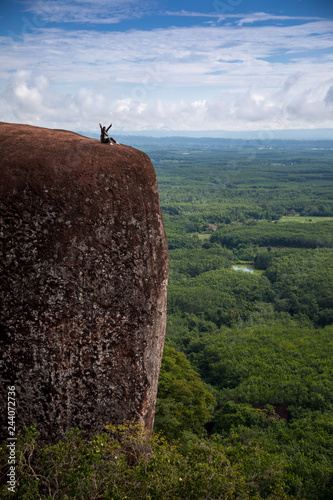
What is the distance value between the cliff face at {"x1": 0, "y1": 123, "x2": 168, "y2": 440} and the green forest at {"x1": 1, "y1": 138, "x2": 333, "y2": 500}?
0.87 m

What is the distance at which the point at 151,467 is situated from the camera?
9.73m

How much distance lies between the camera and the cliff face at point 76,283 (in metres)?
10.2

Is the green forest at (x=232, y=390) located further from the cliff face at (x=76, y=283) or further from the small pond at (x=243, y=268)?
the cliff face at (x=76, y=283)

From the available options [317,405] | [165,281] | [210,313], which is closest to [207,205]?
[210,313]

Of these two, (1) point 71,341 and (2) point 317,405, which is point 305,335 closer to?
(2) point 317,405

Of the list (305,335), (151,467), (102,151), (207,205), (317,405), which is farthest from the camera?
(207,205)

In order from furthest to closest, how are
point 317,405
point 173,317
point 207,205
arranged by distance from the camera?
point 207,205 → point 173,317 → point 317,405

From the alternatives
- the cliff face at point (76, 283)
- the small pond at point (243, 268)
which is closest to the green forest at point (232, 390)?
the small pond at point (243, 268)

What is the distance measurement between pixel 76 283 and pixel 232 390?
3095 centimetres

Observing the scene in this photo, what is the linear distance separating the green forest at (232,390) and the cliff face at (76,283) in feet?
2.86

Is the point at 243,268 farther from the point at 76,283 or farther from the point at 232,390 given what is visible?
the point at 76,283

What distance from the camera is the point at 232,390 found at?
37906mm

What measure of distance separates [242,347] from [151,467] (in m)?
40.5

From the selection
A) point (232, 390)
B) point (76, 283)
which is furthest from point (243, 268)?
point (76, 283)
